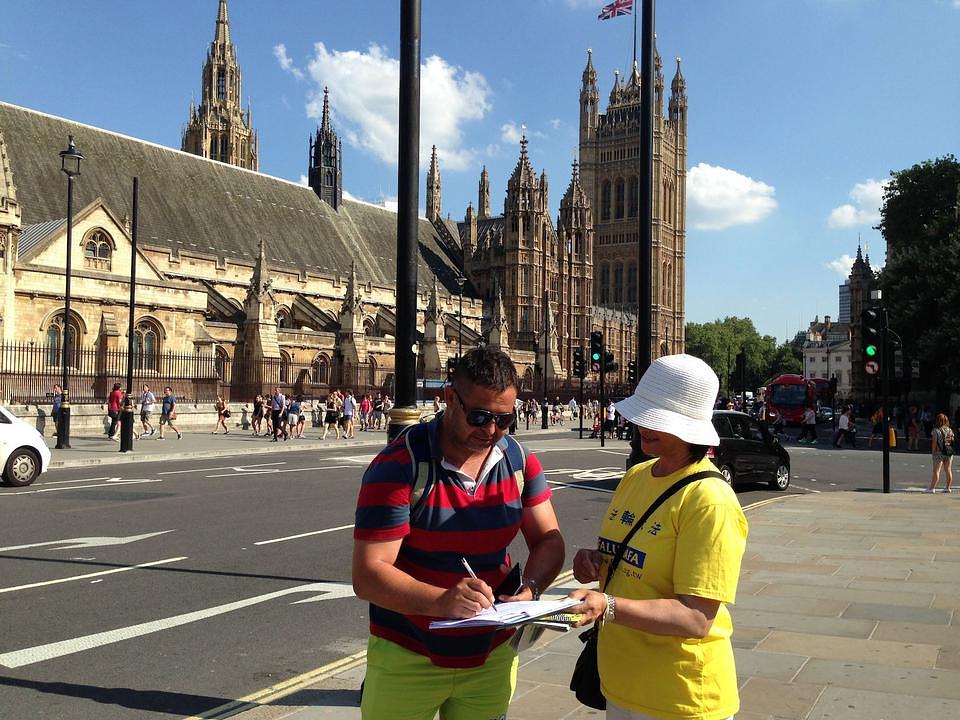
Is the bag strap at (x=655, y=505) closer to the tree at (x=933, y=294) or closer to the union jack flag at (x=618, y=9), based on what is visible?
the union jack flag at (x=618, y=9)

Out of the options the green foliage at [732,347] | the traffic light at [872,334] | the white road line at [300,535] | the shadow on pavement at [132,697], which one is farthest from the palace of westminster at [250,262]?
the green foliage at [732,347]

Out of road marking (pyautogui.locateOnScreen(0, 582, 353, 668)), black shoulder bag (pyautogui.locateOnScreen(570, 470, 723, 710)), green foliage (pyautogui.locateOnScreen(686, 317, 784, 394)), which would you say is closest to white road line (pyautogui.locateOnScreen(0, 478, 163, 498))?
road marking (pyautogui.locateOnScreen(0, 582, 353, 668))

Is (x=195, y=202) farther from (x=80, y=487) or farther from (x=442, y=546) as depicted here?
(x=442, y=546)

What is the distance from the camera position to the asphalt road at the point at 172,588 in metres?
5.04

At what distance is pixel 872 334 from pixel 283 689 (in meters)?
14.5

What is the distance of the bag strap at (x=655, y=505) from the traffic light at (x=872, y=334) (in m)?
15.0

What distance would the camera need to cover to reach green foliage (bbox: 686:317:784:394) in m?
144

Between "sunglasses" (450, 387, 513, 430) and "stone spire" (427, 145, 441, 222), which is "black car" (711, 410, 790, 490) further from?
"stone spire" (427, 145, 441, 222)

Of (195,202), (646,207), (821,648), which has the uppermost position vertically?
(195,202)

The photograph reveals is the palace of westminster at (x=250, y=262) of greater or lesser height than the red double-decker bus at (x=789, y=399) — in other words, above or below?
above

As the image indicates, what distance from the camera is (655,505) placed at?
266cm

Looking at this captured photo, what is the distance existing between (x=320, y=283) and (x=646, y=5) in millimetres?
45236

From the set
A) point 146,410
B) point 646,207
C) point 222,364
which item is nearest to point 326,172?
point 222,364

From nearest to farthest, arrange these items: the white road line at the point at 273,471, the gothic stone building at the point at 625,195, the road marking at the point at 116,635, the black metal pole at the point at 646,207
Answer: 1. the road marking at the point at 116,635
2. the black metal pole at the point at 646,207
3. the white road line at the point at 273,471
4. the gothic stone building at the point at 625,195
